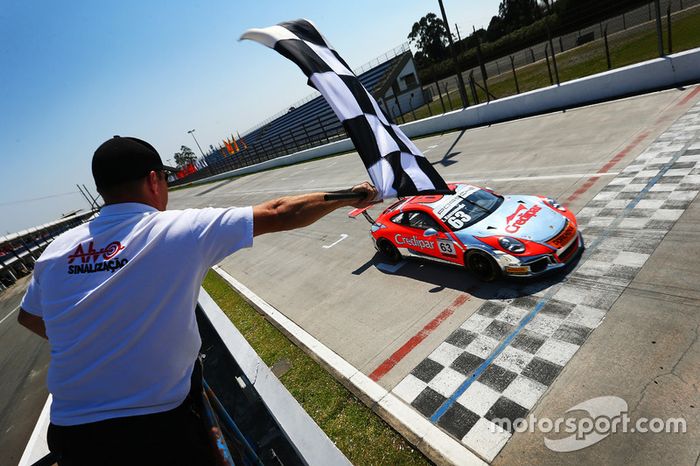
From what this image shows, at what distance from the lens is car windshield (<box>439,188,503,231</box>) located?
24.8 ft

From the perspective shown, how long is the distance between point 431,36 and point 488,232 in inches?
2645

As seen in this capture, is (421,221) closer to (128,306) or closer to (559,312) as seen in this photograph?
(559,312)

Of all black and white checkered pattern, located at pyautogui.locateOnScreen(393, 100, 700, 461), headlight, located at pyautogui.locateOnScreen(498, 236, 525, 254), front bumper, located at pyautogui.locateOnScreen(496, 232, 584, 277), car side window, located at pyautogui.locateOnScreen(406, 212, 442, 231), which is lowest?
black and white checkered pattern, located at pyautogui.locateOnScreen(393, 100, 700, 461)

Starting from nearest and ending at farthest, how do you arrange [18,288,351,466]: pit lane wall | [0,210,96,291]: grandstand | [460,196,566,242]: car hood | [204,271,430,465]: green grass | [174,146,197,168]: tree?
1. [18,288,351,466]: pit lane wall
2. [204,271,430,465]: green grass
3. [460,196,566,242]: car hood
4. [0,210,96,291]: grandstand
5. [174,146,197,168]: tree

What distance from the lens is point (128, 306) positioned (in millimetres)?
1695

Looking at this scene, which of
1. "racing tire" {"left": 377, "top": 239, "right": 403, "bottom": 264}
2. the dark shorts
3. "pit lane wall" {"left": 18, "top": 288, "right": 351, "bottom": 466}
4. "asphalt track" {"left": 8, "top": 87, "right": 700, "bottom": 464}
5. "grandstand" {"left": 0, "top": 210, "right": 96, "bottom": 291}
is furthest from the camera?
"grandstand" {"left": 0, "top": 210, "right": 96, "bottom": 291}

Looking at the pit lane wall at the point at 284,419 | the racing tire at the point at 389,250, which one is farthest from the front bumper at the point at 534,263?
the pit lane wall at the point at 284,419

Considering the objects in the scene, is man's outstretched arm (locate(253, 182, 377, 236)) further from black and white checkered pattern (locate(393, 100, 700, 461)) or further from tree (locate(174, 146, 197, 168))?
tree (locate(174, 146, 197, 168))

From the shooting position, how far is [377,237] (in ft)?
31.0

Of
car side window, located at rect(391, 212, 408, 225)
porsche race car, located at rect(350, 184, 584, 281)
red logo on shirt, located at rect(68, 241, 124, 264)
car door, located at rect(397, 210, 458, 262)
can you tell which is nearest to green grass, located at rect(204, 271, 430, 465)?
porsche race car, located at rect(350, 184, 584, 281)

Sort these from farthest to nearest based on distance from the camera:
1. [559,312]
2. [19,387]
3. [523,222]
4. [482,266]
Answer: [19,387] < [482,266] < [523,222] < [559,312]

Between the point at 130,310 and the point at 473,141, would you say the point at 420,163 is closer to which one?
the point at 130,310

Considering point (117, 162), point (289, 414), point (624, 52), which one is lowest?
point (624, 52)

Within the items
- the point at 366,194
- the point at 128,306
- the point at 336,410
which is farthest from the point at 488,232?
the point at 128,306
